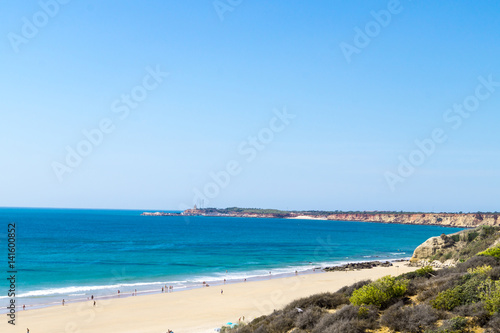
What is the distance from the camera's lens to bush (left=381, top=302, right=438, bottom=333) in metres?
10.4

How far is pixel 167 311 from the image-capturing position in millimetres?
28734

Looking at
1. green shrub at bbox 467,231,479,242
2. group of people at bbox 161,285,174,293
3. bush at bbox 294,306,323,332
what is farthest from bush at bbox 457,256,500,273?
green shrub at bbox 467,231,479,242

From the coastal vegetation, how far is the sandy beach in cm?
1174

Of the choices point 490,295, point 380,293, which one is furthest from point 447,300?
point 380,293

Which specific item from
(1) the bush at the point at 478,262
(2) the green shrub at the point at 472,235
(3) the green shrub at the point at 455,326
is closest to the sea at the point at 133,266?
(2) the green shrub at the point at 472,235

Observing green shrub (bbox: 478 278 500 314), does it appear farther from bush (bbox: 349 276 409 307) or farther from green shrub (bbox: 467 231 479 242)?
green shrub (bbox: 467 231 479 242)

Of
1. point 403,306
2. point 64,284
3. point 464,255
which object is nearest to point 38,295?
point 64,284

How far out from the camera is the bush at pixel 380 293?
41.5ft

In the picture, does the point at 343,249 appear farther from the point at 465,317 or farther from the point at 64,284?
the point at 465,317

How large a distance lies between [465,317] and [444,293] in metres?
1.16

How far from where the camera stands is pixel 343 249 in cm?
8006

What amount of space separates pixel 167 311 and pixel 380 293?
66.0 ft

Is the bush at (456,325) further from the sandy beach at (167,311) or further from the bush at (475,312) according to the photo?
the sandy beach at (167,311)

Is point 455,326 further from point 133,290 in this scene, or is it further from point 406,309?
point 133,290
